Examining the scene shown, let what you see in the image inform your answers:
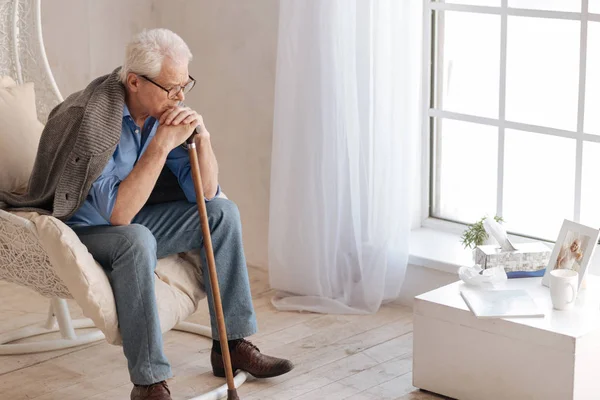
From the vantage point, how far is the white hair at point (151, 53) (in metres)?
2.82

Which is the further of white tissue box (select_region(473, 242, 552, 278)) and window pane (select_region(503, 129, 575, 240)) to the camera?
window pane (select_region(503, 129, 575, 240))

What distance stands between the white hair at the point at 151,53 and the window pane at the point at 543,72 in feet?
4.01

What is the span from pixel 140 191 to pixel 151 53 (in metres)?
0.39

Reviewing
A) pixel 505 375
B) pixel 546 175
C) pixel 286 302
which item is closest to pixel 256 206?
pixel 286 302

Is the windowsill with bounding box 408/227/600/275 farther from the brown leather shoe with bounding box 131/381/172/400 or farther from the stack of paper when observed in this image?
the brown leather shoe with bounding box 131/381/172/400

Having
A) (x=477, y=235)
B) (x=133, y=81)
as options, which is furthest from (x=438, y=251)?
(x=133, y=81)

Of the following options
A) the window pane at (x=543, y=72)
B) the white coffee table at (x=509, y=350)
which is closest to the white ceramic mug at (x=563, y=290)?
the white coffee table at (x=509, y=350)

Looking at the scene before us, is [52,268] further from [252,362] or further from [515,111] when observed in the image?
[515,111]

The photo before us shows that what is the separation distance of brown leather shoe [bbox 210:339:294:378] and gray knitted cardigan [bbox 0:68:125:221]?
662 millimetres

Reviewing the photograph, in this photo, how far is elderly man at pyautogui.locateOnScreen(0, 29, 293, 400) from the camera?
2.73 m

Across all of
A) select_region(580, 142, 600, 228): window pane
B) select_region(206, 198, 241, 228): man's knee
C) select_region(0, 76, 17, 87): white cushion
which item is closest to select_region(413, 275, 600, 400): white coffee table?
select_region(580, 142, 600, 228): window pane

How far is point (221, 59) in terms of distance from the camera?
4102 mm

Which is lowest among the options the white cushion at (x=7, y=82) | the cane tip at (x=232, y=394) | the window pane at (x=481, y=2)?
the cane tip at (x=232, y=394)

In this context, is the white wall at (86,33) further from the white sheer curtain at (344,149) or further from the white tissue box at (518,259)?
the white tissue box at (518,259)
